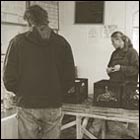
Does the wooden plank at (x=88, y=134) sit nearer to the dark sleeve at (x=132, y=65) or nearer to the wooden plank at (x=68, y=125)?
the wooden plank at (x=68, y=125)

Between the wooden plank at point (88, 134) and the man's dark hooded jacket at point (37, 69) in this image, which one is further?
the wooden plank at point (88, 134)

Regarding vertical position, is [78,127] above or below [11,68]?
below

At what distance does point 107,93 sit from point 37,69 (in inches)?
11.9

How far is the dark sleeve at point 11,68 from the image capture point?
87 cm

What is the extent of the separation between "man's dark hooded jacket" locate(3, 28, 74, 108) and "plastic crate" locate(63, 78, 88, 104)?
0.06 metres

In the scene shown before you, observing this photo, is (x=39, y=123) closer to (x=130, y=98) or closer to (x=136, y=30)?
(x=130, y=98)

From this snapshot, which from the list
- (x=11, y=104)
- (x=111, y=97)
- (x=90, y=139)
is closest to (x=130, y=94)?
(x=111, y=97)

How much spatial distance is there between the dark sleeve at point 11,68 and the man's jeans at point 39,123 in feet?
0.37

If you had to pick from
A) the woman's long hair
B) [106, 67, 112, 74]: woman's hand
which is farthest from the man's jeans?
the woman's long hair

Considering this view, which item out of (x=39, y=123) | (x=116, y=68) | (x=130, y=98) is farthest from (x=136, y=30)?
(x=39, y=123)

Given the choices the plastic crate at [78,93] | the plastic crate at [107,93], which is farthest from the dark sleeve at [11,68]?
the plastic crate at [107,93]

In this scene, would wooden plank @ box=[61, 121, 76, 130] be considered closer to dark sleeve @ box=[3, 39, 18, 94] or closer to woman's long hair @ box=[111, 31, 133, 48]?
dark sleeve @ box=[3, 39, 18, 94]

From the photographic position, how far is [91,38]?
95 cm

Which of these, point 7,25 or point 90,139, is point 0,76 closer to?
point 7,25
